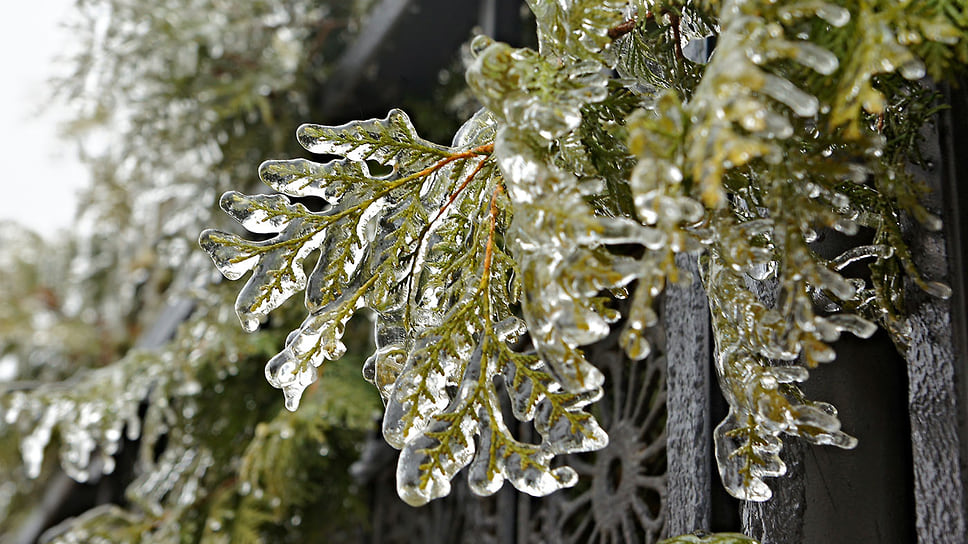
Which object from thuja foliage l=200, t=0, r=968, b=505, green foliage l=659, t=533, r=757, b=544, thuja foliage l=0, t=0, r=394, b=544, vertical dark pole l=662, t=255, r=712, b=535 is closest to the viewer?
thuja foliage l=200, t=0, r=968, b=505

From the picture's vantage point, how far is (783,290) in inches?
12.1

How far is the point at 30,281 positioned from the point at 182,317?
1.38 metres

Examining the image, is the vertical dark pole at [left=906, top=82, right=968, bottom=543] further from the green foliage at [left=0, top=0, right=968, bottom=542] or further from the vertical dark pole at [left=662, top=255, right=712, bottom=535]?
the vertical dark pole at [left=662, top=255, right=712, bottom=535]

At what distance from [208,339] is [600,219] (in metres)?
1.13

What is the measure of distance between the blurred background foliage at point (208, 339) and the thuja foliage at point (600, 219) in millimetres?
692

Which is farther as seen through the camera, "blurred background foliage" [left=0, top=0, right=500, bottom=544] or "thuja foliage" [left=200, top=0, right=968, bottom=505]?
"blurred background foliage" [left=0, top=0, right=500, bottom=544]

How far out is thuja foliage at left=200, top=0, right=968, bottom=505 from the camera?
28 centimetres

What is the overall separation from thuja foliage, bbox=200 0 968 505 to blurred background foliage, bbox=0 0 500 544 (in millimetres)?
692

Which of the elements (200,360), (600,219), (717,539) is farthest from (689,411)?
(200,360)

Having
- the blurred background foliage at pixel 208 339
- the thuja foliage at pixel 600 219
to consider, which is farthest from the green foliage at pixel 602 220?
the blurred background foliage at pixel 208 339

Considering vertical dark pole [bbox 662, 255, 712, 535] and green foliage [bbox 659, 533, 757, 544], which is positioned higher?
vertical dark pole [bbox 662, 255, 712, 535]

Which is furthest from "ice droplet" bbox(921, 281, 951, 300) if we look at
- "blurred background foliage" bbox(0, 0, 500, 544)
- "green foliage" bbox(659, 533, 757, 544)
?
"blurred background foliage" bbox(0, 0, 500, 544)

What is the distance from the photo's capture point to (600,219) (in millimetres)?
290

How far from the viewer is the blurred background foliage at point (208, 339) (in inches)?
48.4
